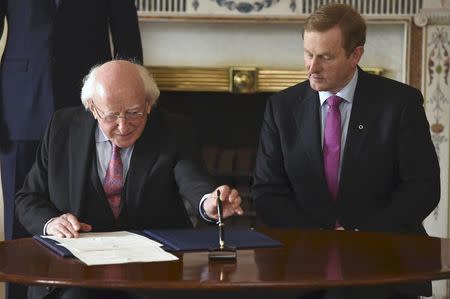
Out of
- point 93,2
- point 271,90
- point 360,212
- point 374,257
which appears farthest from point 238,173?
point 374,257

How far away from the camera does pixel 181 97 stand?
4.49 metres

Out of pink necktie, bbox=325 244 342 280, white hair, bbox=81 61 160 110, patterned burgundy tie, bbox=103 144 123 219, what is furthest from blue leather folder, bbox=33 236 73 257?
pink necktie, bbox=325 244 342 280

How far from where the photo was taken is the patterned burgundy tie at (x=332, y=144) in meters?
2.46

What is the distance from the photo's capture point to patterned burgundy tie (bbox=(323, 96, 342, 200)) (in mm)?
2465

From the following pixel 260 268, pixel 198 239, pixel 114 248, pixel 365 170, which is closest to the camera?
pixel 260 268

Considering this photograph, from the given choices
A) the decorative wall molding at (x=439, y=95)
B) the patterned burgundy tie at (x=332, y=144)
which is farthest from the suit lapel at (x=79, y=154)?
the decorative wall molding at (x=439, y=95)

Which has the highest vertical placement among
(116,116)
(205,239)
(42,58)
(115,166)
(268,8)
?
(268,8)

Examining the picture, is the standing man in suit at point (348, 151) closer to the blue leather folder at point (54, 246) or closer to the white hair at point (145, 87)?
the white hair at point (145, 87)

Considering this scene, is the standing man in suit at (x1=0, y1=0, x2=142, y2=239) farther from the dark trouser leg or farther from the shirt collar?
the shirt collar

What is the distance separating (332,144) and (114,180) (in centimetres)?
62

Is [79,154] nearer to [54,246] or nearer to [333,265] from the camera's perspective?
[54,246]

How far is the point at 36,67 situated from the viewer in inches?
110

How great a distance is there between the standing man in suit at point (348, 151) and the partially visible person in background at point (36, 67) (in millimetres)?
750

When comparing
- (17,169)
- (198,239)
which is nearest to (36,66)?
(17,169)
